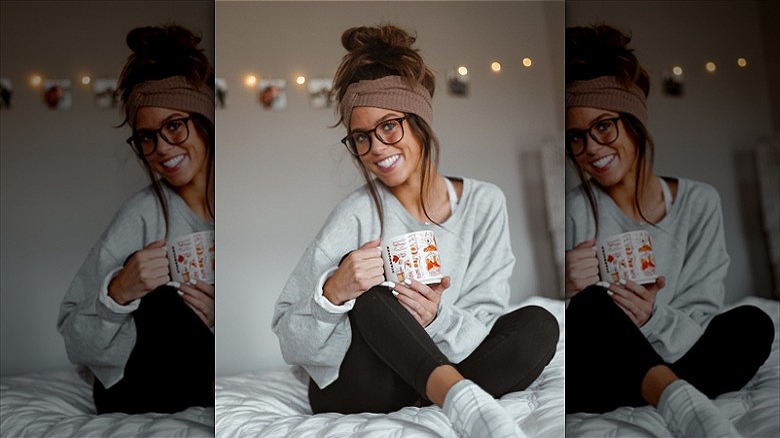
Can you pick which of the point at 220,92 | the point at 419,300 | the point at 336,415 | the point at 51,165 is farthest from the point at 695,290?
the point at 51,165

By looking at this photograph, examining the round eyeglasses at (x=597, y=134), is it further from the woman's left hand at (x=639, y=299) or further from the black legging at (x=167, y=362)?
the black legging at (x=167, y=362)

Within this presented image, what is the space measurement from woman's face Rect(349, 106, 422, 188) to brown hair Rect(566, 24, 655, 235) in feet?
1.57

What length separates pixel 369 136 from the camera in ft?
7.12

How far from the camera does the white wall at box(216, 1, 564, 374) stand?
2170mm

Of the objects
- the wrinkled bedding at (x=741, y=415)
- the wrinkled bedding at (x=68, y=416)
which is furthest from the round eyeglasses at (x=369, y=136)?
the wrinkled bedding at (x=741, y=415)

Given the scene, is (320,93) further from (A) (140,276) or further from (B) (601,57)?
(B) (601,57)

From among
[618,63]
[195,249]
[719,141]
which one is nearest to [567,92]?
[618,63]

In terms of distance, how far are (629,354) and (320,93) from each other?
3.80ft

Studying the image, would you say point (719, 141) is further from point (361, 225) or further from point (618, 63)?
point (361, 225)

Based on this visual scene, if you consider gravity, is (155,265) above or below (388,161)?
below

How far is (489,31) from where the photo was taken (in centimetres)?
224

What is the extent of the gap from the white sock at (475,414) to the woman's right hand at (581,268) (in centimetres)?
42

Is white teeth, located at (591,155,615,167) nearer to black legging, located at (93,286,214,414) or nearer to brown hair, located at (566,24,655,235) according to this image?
brown hair, located at (566,24,655,235)

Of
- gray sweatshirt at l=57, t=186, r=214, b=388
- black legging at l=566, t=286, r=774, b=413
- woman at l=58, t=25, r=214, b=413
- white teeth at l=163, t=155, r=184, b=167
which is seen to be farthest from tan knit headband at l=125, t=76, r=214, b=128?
black legging at l=566, t=286, r=774, b=413
